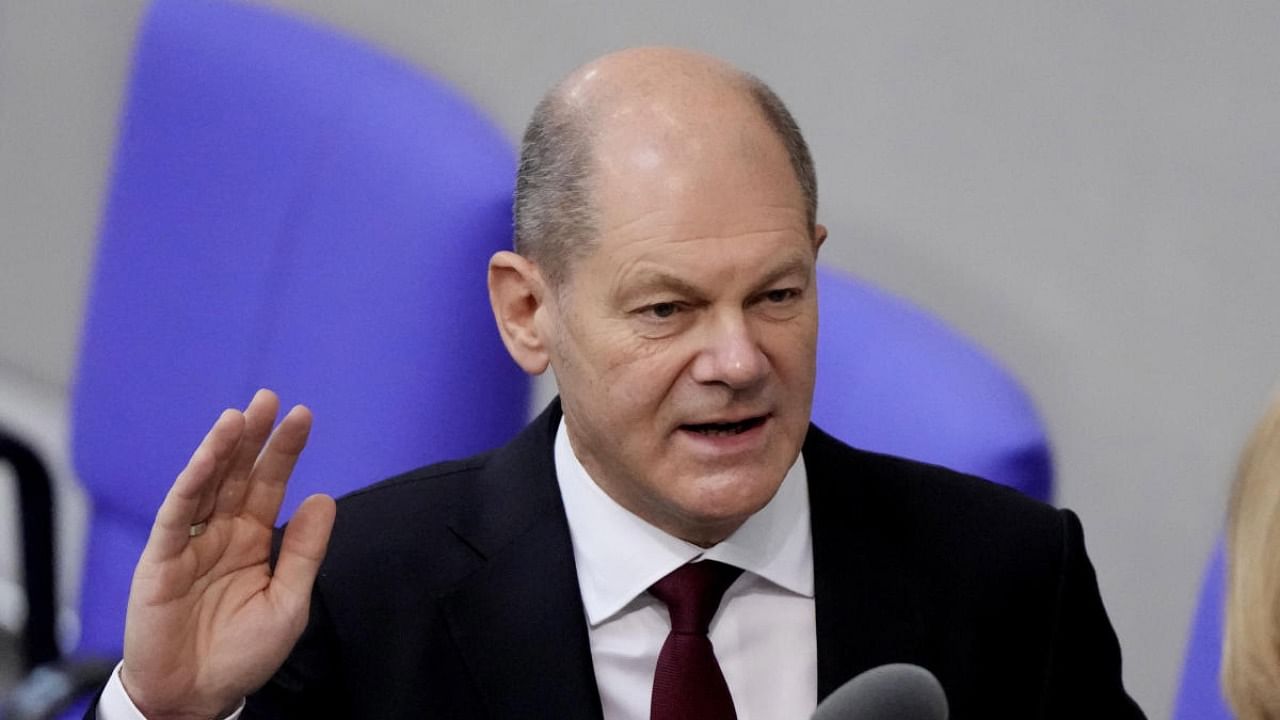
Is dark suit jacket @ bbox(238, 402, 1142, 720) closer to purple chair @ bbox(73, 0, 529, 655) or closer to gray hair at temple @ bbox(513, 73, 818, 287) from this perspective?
gray hair at temple @ bbox(513, 73, 818, 287)

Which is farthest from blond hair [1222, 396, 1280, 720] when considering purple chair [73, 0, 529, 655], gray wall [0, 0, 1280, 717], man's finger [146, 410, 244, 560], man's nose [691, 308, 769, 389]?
purple chair [73, 0, 529, 655]

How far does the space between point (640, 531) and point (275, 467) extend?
267 millimetres

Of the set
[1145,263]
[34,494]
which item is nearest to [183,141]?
[34,494]

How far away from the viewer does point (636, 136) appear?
57.3 inches

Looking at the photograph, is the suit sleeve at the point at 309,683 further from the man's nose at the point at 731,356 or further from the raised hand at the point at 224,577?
the man's nose at the point at 731,356

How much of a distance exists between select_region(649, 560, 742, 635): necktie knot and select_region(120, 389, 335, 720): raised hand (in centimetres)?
24

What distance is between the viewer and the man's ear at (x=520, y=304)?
1.54 meters

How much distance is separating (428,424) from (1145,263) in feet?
2.30

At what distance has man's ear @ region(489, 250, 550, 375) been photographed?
1535 mm

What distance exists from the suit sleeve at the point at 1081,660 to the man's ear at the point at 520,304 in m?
0.42

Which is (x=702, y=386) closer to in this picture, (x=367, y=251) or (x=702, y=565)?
Result: (x=702, y=565)

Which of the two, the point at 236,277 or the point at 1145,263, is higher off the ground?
the point at 1145,263

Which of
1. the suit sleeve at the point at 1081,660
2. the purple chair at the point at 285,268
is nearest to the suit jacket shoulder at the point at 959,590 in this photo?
the suit sleeve at the point at 1081,660

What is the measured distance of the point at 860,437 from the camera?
6.12ft
